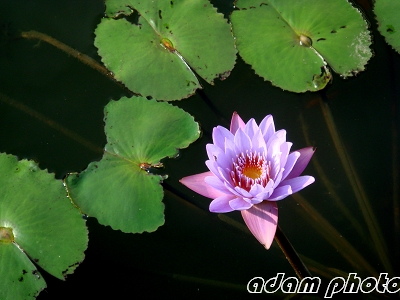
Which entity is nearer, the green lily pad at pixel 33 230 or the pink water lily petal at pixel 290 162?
the pink water lily petal at pixel 290 162

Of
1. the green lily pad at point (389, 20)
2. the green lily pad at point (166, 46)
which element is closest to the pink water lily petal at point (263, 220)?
the green lily pad at point (166, 46)

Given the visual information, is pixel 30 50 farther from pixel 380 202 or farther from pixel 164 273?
pixel 380 202

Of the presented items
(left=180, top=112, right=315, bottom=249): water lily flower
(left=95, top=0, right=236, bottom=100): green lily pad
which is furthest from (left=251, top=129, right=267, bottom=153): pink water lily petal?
(left=95, top=0, right=236, bottom=100): green lily pad

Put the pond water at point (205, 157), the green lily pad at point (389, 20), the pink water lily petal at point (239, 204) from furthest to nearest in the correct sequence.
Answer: the green lily pad at point (389, 20), the pond water at point (205, 157), the pink water lily petal at point (239, 204)

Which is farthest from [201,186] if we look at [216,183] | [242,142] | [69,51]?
[69,51]

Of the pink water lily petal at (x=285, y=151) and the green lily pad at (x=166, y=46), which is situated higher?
the green lily pad at (x=166, y=46)

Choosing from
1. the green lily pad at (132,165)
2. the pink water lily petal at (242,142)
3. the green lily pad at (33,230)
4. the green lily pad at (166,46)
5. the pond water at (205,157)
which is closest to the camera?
the pink water lily petal at (242,142)

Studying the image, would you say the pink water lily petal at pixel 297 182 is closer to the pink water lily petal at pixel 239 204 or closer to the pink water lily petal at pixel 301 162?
the pink water lily petal at pixel 301 162
